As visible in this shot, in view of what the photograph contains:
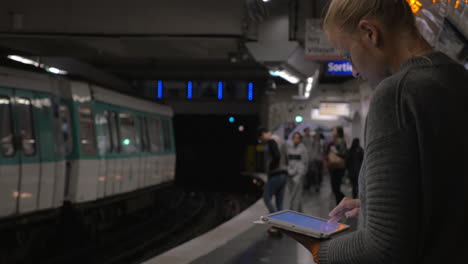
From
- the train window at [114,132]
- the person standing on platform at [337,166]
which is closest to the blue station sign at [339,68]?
the person standing on platform at [337,166]

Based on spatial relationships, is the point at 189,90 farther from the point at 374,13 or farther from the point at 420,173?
the point at 420,173

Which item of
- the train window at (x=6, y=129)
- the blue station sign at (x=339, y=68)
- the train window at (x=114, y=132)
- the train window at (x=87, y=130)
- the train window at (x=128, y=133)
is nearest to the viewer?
the train window at (x=6, y=129)

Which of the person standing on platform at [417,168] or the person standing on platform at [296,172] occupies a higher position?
the person standing on platform at [417,168]

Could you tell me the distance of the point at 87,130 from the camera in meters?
11.5

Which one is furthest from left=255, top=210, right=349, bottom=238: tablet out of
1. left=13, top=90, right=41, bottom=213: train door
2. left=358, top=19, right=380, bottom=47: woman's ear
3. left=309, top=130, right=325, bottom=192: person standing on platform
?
left=309, top=130, right=325, bottom=192: person standing on platform

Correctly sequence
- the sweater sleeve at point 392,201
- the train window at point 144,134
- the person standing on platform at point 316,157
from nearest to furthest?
1. the sweater sleeve at point 392,201
2. the train window at point 144,134
3. the person standing on platform at point 316,157

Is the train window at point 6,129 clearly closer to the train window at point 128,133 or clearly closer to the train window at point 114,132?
the train window at point 114,132

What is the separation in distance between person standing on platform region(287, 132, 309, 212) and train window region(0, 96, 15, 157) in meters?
5.81

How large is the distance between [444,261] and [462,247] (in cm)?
5

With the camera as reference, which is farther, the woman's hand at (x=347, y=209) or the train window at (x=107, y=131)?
the train window at (x=107, y=131)

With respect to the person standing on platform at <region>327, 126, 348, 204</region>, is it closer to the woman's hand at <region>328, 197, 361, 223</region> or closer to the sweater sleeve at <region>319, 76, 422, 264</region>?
the woman's hand at <region>328, 197, 361, 223</region>

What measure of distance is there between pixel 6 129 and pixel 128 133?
5396mm

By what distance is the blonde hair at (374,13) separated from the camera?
148cm

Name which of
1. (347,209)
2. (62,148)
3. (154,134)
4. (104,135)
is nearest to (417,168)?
(347,209)
